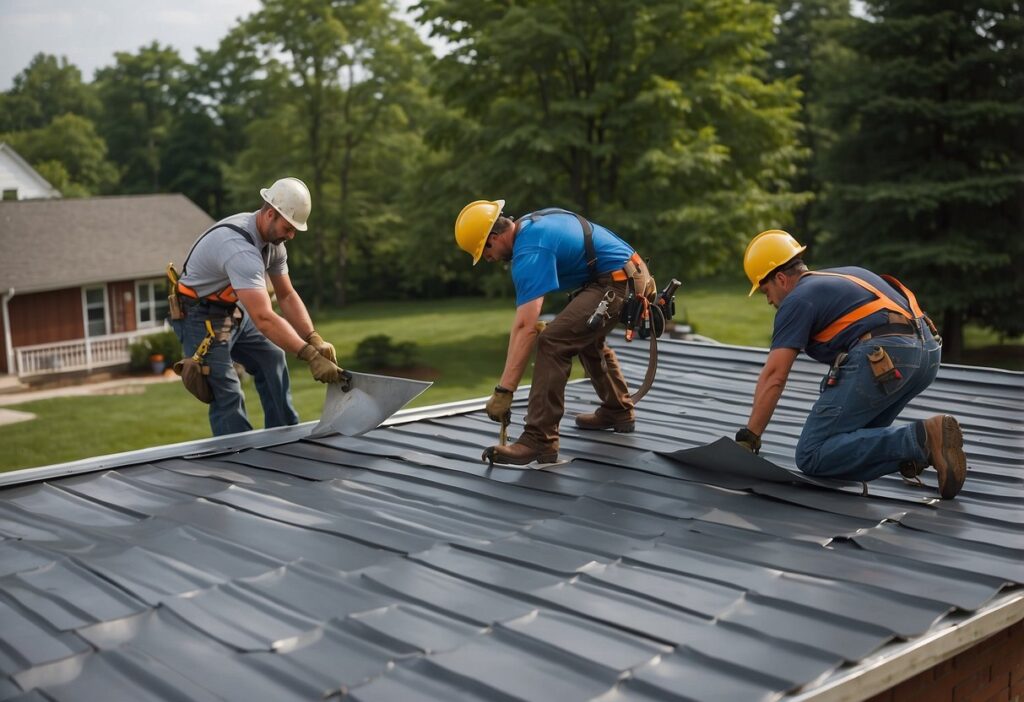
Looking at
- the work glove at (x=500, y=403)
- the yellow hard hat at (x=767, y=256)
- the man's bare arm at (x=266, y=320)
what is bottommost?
the work glove at (x=500, y=403)

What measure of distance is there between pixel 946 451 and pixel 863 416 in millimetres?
529

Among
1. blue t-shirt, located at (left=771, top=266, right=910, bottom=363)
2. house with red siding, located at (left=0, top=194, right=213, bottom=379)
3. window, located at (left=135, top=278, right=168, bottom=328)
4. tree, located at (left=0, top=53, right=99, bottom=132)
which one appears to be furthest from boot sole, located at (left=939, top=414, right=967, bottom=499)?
tree, located at (left=0, top=53, right=99, bottom=132)

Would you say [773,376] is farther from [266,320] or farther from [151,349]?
[151,349]

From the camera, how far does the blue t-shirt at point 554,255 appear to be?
18.3 ft

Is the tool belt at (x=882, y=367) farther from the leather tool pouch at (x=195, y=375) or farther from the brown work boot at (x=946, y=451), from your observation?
the leather tool pouch at (x=195, y=375)

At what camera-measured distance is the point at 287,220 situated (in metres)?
6.24

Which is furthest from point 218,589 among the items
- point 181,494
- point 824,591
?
point 824,591

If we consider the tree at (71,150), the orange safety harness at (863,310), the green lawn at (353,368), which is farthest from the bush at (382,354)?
the tree at (71,150)

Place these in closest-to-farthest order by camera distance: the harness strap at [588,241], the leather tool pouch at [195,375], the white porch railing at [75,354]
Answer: the harness strap at [588,241]
the leather tool pouch at [195,375]
the white porch railing at [75,354]

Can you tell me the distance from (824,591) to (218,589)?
88.2 inches

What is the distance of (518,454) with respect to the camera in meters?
5.65

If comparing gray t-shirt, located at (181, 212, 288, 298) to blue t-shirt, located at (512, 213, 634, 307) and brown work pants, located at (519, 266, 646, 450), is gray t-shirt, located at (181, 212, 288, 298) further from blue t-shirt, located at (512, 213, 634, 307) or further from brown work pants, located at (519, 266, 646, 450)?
brown work pants, located at (519, 266, 646, 450)

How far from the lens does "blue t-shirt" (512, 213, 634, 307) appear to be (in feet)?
18.3

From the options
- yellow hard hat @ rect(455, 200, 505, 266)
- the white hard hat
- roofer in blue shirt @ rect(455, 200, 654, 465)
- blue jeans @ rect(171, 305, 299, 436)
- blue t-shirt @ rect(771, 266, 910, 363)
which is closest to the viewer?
blue t-shirt @ rect(771, 266, 910, 363)
